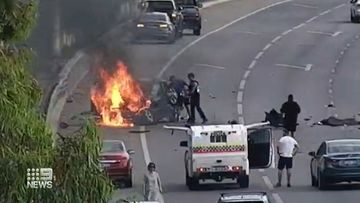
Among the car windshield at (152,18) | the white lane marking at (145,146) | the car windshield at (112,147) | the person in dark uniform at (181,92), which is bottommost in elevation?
the white lane marking at (145,146)

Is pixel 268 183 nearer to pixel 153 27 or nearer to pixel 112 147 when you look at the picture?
pixel 112 147

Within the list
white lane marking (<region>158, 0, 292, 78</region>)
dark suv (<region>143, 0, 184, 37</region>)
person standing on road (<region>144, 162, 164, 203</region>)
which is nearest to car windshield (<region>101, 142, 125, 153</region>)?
person standing on road (<region>144, 162, 164, 203</region>)

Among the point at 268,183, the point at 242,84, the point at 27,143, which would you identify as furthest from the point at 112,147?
the point at 27,143

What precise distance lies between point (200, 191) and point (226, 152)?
1.14 metres

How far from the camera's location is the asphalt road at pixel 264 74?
3275 centimetres

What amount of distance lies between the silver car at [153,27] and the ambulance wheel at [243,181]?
29.1 metres

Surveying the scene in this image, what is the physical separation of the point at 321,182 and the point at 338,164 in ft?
2.00

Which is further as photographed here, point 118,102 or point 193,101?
point 118,102

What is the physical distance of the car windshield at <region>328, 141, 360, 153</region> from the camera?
100 feet

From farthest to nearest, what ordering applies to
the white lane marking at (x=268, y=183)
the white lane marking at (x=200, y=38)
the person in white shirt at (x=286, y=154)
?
1. the white lane marking at (x=200, y=38)
2. the white lane marking at (x=268, y=183)
3. the person in white shirt at (x=286, y=154)

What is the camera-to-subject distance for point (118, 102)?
139 ft

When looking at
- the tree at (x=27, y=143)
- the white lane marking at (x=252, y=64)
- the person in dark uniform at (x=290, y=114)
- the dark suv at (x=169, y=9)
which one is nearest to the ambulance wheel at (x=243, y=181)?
the person in dark uniform at (x=290, y=114)

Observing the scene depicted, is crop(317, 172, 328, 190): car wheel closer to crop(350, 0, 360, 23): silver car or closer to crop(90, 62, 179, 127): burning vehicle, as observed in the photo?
crop(90, 62, 179, 127): burning vehicle

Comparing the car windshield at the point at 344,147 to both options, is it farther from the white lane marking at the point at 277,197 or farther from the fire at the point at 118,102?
the fire at the point at 118,102
